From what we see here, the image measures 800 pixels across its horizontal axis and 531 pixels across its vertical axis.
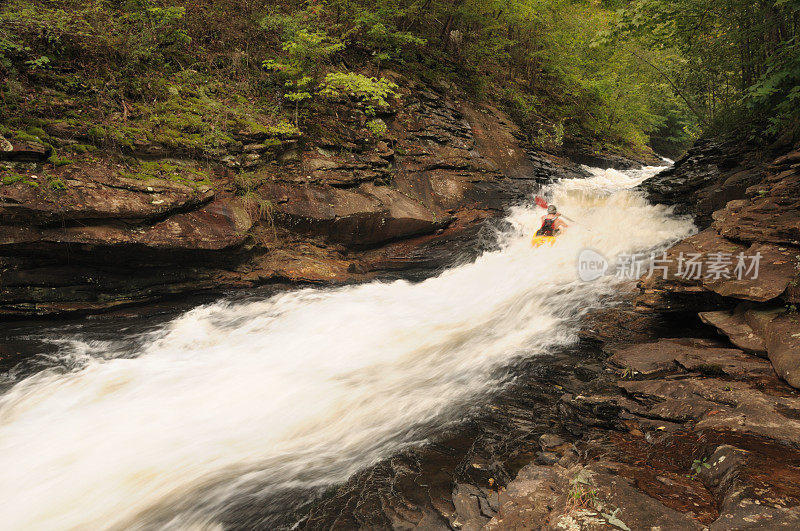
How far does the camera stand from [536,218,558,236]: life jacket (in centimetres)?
1017

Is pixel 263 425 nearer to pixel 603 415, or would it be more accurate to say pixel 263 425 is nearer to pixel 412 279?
pixel 603 415

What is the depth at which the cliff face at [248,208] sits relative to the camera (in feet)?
19.2

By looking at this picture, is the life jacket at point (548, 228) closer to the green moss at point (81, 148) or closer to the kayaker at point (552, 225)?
the kayaker at point (552, 225)

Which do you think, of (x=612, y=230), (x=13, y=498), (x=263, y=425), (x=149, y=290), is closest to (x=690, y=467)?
(x=263, y=425)

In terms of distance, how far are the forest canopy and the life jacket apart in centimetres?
408

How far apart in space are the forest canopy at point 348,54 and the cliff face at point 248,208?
0.86 m

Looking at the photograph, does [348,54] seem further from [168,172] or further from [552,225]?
[552,225]

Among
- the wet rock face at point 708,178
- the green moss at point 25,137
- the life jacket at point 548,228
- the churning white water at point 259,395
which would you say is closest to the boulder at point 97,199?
the green moss at point 25,137

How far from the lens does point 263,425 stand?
4.56 meters

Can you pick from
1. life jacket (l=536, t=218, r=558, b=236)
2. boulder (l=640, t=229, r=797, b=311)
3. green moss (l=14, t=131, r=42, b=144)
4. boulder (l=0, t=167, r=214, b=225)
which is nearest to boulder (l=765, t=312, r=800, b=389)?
boulder (l=640, t=229, r=797, b=311)

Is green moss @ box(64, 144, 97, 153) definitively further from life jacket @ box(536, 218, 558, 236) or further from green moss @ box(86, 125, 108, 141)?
life jacket @ box(536, 218, 558, 236)

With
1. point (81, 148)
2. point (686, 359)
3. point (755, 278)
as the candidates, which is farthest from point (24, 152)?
point (755, 278)

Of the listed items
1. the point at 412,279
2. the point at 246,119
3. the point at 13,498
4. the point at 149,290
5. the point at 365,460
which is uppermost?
the point at 246,119

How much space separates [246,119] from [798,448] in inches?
378
